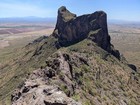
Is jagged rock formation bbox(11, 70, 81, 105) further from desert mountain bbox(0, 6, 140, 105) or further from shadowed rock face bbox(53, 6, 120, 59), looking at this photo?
shadowed rock face bbox(53, 6, 120, 59)

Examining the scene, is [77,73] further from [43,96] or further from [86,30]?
[43,96]

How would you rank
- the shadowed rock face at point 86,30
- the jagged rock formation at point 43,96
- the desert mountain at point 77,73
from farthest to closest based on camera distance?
the shadowed rock face at point 86,30, the desert mountain at point 77,73, the jagged rock formation at point 43,96

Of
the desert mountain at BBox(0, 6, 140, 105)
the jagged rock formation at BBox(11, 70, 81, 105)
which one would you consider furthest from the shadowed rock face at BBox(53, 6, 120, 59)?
the jagged rock formation at BBox(11, 70, 81, 105)

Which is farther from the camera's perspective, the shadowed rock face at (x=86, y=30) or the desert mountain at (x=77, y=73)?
the shadowed rock face at (x=86, y=30)

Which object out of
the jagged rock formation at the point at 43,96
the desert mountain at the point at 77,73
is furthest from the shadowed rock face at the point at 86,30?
the jagged rock formation at the point at 43,96

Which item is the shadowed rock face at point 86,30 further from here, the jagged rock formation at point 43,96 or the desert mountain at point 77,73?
the jagged rock formation at point 43,96

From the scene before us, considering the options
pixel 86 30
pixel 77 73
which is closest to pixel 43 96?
pixel 77 73

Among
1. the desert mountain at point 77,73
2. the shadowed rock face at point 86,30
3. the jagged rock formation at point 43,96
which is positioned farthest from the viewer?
the shadowed rock face at point 86,30

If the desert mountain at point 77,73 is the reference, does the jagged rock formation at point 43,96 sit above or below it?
above
